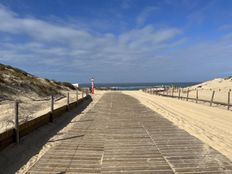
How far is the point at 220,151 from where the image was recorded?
9859 mm

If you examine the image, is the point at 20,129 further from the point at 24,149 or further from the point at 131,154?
the point at 131,154

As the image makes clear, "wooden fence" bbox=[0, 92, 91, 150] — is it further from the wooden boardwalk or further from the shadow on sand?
the wooden boardwalk

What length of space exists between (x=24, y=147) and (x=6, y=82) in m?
21.7

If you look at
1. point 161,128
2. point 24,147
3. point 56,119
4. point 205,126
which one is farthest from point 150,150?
point 56,119

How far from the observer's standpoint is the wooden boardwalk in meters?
8.06

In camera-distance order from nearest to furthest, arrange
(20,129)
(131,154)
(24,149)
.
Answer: (131,154) → (24,149) → (20,129)

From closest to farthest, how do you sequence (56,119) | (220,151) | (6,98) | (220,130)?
(220,151)
(220,130)
(56,119)
(6,98)

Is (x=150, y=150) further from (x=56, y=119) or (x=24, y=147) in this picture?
(x=56, y=119)

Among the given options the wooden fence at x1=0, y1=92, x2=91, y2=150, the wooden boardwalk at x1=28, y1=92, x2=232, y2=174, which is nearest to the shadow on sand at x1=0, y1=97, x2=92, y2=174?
the wooden fence at x1=0, y1=92, x2=91, y2=150

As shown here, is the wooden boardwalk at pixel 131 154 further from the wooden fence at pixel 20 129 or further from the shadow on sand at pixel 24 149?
the wooden fence at pixel 20 129

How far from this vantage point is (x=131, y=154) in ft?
31.2

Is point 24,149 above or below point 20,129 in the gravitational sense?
below

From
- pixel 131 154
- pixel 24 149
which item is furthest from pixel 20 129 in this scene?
pixel 131 154

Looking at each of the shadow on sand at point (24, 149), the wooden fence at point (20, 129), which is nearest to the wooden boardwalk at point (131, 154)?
the shadow on sand at point (24, 149)
